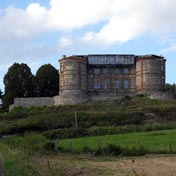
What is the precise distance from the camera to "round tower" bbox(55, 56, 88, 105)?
319ft

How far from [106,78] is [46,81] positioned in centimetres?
1454

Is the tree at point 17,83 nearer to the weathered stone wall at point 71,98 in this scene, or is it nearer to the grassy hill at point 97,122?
the weathered stone wall at point 71,98

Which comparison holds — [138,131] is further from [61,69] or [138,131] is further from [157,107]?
[61,69]

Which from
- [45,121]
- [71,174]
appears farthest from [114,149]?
[45,121]

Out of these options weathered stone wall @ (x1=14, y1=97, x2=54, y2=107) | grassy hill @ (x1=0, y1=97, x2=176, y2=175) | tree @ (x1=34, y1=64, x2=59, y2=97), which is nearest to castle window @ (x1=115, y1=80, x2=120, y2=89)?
grassy hill @ (x1=0, y1=97, x2=176, y2=175)

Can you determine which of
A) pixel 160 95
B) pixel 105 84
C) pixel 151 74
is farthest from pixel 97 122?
pixel 105 84

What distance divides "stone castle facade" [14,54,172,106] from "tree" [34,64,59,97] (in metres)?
10.1

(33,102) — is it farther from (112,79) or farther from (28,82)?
(112,79)

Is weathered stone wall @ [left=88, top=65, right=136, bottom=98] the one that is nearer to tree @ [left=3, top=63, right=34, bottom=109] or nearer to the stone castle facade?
the stone castle facade

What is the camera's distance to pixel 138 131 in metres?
65.2

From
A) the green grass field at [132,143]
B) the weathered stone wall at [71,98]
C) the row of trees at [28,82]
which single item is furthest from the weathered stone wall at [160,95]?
the green grass field at [132,143]

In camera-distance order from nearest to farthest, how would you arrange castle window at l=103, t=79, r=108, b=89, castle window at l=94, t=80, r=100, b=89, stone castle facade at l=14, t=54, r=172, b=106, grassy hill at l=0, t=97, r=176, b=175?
grassy hill at l=0, t=97, r=176, b=175 < stone castle facade at l=14, t=54, r=172, b=106 < castle window at l=94, t=80, r=100, b=89 < castle window at l=103, t=79, r=108, b=89

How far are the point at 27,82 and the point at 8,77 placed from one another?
4.35 meters

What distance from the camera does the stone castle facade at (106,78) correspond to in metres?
97.4
